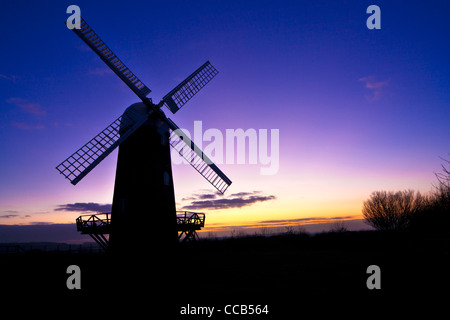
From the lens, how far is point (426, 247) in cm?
1970

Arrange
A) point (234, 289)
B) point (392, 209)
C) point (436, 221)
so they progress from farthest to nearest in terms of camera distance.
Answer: point (392, 209) → point (436, 221) → point (234, 289)

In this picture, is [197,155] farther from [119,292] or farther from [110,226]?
[119,292]

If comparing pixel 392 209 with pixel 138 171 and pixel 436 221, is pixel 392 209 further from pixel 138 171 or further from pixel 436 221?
pixel 138 171

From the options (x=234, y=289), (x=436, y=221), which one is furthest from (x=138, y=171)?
(x=436, y=221)

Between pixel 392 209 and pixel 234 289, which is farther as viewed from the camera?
pixel 392 209

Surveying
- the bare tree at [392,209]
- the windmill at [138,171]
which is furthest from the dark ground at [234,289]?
the bare tree at [392,209]

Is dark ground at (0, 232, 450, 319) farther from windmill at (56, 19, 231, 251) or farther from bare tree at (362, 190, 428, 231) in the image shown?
bare tree at (362, 190, 428, 231)

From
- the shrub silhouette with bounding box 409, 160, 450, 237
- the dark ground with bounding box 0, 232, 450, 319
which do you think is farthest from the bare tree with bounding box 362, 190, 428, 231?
the dark ground with bounding box 0, 232, 450, 319

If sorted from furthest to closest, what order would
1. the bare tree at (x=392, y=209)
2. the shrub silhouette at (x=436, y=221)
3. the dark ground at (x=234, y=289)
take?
the bare tree at (x=392, y=209) → the shrub silhouette at (x=436, y=221) → the dark ground at (x=234, y=289)

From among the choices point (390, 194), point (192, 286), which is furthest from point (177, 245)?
point (390, 194)

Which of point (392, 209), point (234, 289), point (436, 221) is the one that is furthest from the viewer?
point (392, 209)

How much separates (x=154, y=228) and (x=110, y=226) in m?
2.53

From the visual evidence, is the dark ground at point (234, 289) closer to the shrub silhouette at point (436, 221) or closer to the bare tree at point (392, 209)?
the shrub silhouette at point (436, 221)

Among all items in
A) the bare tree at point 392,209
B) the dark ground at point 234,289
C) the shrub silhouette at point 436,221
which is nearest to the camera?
the dark ground at point 234,289
